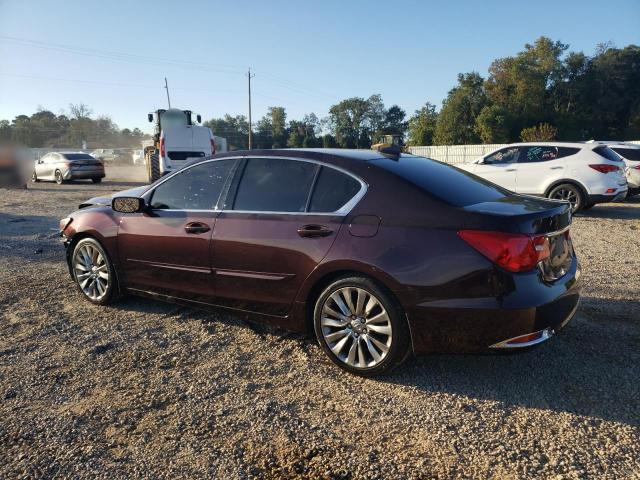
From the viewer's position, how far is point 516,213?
314cm

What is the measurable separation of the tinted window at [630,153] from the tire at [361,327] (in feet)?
41.2

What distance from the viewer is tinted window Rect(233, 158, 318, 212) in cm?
379

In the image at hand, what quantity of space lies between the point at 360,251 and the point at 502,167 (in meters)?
9.68

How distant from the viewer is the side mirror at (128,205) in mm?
4523

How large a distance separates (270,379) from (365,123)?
10329cm

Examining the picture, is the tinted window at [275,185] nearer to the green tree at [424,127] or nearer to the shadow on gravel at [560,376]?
the shadow on gravel at [560,376]

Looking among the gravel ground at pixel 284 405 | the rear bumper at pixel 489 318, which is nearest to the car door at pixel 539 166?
the gravel ground at pixel 284 405

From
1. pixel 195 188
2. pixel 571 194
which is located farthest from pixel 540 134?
pixel 195 188

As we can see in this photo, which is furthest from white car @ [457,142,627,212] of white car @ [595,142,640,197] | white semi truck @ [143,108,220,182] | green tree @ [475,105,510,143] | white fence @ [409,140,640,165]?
green tree @ [475,105,510,143]

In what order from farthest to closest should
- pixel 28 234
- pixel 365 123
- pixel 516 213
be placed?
pixel 365 123 → pixel 28 234 → pixel 516 213

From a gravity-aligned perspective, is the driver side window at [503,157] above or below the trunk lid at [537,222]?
above

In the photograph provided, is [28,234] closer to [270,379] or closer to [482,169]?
[270,379]

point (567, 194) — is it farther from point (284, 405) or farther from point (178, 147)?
point (178, 147)

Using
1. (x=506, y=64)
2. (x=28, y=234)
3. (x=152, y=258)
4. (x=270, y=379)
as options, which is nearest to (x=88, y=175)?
(x=28, y=234)
